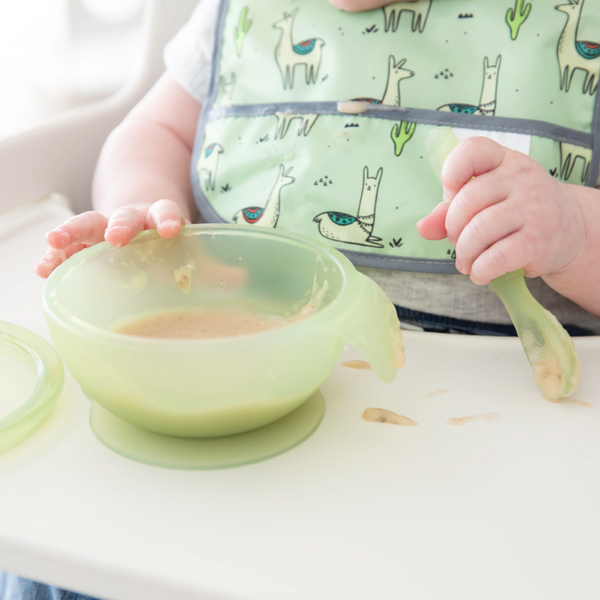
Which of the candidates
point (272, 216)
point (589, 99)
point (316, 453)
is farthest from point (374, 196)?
point (316, 453)

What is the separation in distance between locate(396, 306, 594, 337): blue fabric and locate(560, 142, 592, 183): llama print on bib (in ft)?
0.50

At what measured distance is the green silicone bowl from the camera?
0.39m

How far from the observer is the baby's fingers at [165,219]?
522 mm

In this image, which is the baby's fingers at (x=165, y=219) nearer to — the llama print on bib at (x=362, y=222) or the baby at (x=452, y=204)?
the baby at (x=452, y=204)

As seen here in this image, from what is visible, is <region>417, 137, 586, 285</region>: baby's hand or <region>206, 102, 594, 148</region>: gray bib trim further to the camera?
<region>206, 102, 594, 148</region>: gray bib trim

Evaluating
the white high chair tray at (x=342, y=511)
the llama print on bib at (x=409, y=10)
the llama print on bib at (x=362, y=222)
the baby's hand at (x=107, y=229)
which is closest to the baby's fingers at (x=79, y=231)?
the baby's hand at (x=107, y=229)

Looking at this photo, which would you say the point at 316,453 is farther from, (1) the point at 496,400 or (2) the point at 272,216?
(2) the point at 272,216

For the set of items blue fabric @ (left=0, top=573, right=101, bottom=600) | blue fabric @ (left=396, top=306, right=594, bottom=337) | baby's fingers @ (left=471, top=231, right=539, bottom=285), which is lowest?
blue fabric @ (left=0, top=573, right=101, bottom=600)

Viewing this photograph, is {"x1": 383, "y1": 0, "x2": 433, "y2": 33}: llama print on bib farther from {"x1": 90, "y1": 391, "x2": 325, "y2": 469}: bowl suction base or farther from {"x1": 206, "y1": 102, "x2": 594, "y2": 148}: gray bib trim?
{"x1": 90, "y1": 391, "x2": 325, "y2": 469}: bowl suction base

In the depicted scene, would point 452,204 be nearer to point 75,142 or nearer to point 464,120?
point 464,120

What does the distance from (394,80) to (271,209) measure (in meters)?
0.18

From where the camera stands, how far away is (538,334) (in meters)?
0.53

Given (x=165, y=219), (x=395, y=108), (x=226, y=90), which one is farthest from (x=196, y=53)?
(x=165, y=219)

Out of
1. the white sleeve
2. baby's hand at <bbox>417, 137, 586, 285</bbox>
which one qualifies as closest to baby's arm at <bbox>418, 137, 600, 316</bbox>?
baby's hand at <bbox>417, 137, 586, 285</bbox>
